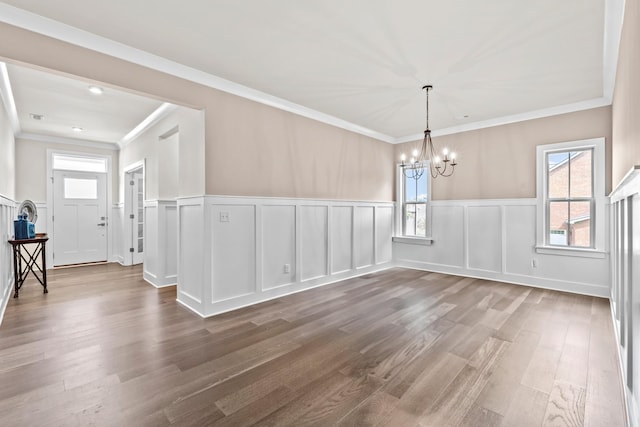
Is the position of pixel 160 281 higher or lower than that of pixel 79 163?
lower

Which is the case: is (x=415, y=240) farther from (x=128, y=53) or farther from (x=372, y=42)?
(x=128, y=53)

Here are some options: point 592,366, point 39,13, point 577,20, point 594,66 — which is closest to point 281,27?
point 39,13

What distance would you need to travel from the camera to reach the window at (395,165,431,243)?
19.1 ft

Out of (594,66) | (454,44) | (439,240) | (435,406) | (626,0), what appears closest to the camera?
(435,406)

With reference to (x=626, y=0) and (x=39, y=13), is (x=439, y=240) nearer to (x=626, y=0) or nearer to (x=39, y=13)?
(x=626, y=0)

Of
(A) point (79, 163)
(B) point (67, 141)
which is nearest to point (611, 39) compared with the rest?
(B) point (67, 141)

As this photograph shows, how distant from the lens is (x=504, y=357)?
241 centimetres

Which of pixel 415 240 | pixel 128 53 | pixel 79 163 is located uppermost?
pixel 128 53

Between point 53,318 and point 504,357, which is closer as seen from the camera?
point 504,357

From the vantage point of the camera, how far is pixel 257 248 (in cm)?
381

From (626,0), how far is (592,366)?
2578 mm

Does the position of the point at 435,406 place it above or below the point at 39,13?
below

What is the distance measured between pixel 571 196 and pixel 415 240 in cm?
244

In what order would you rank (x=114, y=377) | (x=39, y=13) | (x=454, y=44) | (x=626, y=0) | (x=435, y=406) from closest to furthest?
(x=435, y=406), (x=626, y=0), (x=114, y=377), (x=39, y=13), (x=454, y=44)
